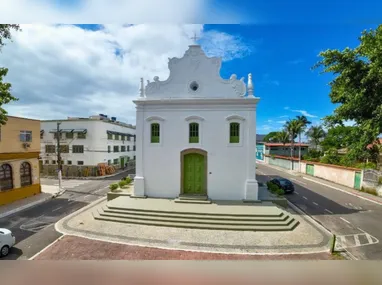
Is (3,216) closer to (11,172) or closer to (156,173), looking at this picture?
(11,172)

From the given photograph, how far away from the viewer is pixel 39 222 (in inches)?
393

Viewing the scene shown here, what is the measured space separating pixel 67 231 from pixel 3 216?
571 cm

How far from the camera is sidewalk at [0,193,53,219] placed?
467 inches

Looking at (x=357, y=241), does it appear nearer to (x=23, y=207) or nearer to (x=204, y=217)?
(x=204, y=217)

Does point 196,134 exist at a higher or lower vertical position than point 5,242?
higher

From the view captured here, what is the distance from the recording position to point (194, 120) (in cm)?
1139

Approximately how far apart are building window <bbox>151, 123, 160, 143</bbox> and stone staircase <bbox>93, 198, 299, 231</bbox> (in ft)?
12.3

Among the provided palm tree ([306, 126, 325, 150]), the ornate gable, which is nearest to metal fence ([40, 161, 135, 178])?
the ornate gable

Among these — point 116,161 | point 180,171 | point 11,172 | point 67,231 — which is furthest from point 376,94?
point 116,161

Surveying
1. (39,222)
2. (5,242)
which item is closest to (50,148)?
(39,222)

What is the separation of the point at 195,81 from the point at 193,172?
16.8 feet

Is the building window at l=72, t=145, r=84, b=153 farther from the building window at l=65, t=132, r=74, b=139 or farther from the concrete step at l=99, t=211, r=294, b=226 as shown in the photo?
the concrete step at l=99, t=211, r=294, b=226

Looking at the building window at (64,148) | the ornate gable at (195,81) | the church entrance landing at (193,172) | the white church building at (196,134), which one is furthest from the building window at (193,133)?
the building window at (64,148)

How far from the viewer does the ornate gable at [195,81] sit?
11305mm
